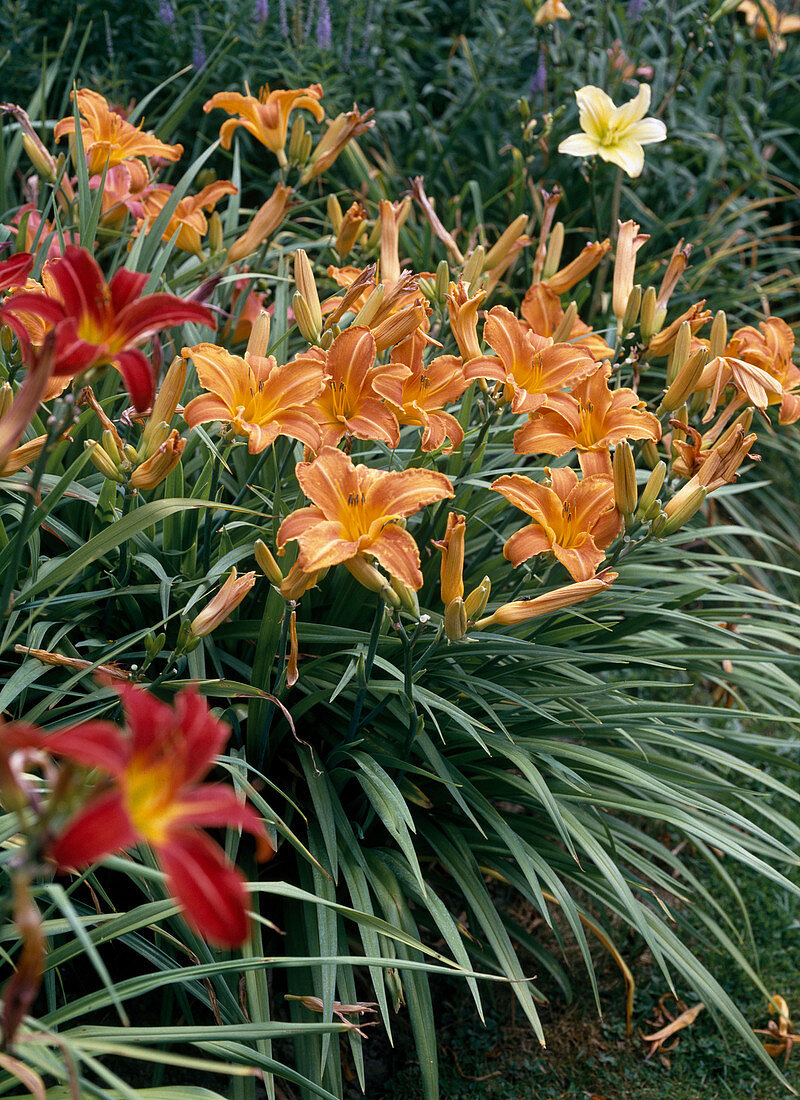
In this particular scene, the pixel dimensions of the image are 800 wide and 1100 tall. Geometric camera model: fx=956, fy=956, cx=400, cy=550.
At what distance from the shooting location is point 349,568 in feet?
4.34

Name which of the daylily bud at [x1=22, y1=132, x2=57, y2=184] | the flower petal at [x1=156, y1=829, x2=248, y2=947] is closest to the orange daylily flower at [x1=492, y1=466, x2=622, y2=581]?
the flower petal at [x1=156, y1=829, x2=248, y2=947]

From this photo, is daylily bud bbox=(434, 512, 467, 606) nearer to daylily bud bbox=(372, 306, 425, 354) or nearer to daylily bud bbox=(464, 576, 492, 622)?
daylily bud bbox=(464, 576, 492, 622)

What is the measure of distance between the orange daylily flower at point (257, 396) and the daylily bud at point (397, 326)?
6.3 inches

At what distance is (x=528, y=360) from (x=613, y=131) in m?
1.08

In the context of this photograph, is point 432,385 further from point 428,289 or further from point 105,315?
point 105,315

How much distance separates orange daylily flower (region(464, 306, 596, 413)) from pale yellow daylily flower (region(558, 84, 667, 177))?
912 mm

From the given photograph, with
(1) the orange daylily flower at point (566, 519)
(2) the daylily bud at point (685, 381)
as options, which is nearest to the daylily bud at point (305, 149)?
(2) the daylily bud at point (685, 381)

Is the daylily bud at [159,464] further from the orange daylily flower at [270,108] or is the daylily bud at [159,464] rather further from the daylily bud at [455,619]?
the orange daylily flower at [270,108]

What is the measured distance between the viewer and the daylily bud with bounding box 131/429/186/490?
4.76 feet

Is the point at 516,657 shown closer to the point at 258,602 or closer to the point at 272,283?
the point at 258,602

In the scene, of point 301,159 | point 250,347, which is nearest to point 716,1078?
point 250,347

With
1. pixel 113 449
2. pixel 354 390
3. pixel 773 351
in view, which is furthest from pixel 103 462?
pixel 773 351

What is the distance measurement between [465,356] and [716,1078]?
1612 millimetres

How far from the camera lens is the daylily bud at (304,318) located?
1.73 m
